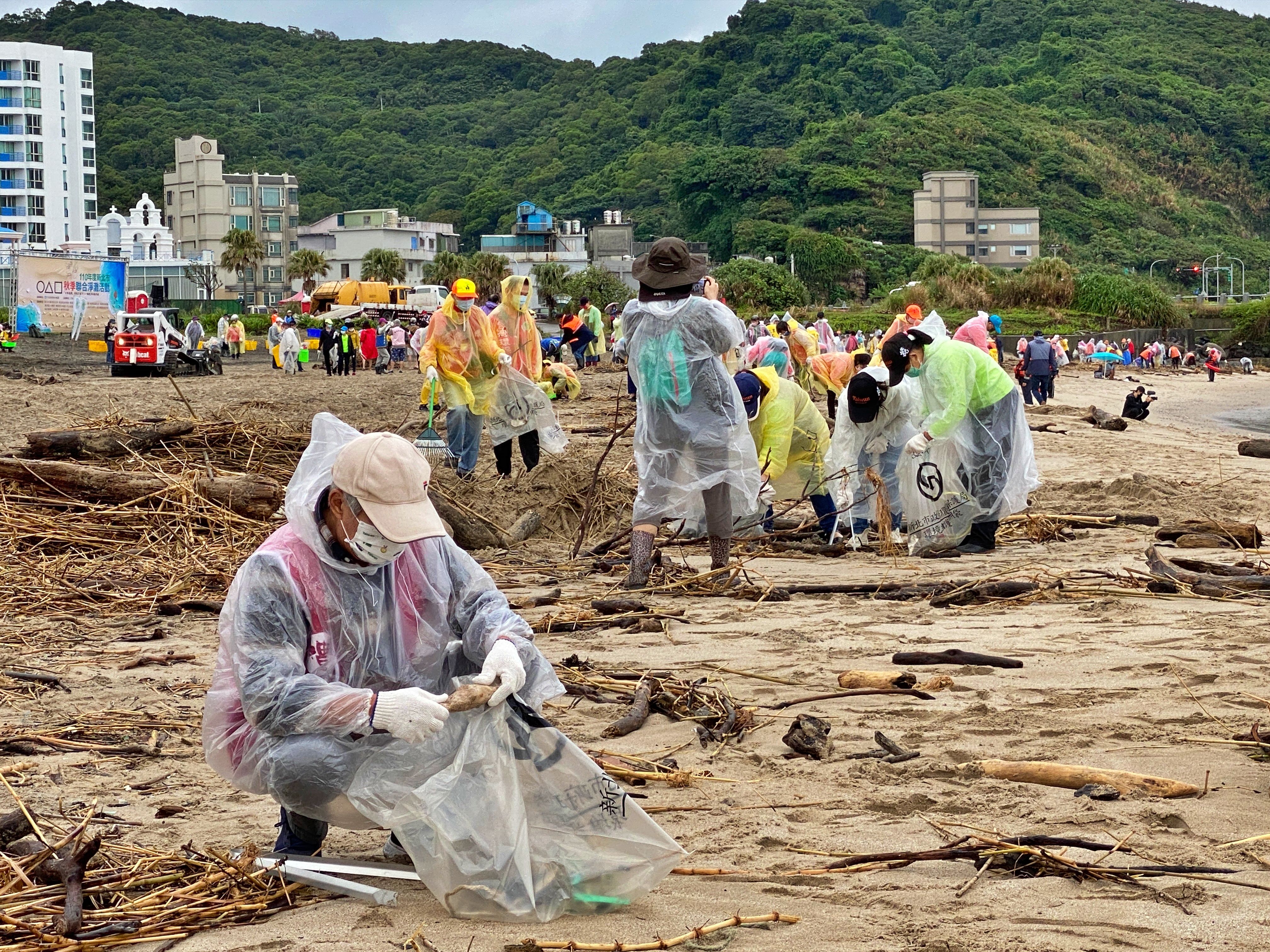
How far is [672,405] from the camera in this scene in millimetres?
6867

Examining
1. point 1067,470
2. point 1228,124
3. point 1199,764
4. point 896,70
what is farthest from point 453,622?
point 896,70

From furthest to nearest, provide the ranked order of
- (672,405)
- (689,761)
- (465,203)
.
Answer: (465,203) < (672,405) < (689,761)

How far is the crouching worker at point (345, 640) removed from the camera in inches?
110

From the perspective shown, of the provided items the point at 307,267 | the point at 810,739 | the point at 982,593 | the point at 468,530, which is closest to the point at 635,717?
the point at 810,739

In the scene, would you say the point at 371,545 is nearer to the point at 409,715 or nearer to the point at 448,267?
the point at 409,715

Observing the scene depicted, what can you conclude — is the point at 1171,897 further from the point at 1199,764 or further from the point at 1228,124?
the point at 1228,124

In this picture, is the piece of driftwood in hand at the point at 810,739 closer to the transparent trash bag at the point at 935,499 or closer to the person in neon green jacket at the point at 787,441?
the person in neon green jacket at the point at 787,441

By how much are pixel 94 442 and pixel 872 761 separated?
582 cm

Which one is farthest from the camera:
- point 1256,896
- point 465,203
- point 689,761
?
point 465,203

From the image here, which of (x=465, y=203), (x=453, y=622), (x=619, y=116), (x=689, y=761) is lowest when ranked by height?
(x=689, y=761)

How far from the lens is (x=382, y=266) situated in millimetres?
79625

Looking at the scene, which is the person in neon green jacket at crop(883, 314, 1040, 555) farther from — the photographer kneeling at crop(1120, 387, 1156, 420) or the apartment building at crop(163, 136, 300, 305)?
the apartment building at crop(163, 136, 300, 305)

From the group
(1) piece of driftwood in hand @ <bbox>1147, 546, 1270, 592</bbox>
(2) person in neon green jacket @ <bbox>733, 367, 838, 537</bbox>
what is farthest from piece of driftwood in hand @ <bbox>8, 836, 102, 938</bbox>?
(2) person in neon green jacket @ <bbox>733, 367, 838, 537</bbox>

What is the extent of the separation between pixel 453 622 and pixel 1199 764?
6.36 feet
